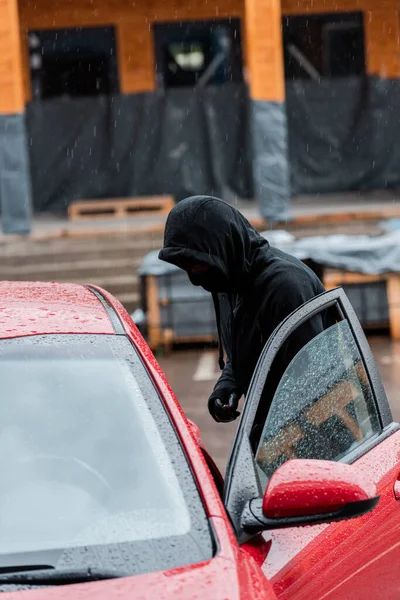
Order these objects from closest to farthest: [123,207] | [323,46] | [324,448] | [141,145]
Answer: [324,448], [123,207], [141,145], [323,46]

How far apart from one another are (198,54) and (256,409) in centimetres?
1639

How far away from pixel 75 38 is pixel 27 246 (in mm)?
5565

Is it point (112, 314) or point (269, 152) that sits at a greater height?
point (112, 314)

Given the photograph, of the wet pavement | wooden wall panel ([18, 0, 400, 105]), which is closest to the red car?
the wet pavement

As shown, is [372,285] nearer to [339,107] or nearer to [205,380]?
[205,380]

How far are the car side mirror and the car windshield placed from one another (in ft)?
0.61

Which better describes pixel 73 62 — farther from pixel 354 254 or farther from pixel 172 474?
pixel 172 474

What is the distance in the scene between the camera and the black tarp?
16906 mm

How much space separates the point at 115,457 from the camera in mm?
2912

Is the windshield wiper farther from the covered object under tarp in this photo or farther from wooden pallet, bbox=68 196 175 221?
wooden pallet, bbox=68 196 175 221

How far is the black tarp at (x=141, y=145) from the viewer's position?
16906 millimetres

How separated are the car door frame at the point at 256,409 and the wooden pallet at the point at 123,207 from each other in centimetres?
1288

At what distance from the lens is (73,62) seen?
18.6m

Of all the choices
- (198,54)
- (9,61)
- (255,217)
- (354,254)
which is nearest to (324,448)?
(354,254)
